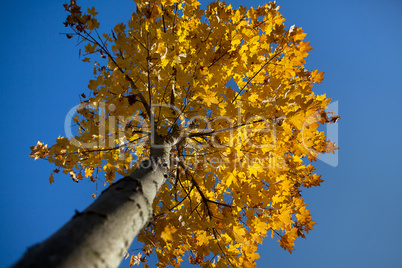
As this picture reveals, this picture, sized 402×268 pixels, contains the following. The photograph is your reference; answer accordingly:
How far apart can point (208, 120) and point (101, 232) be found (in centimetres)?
154

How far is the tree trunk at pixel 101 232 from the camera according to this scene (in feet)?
2.02

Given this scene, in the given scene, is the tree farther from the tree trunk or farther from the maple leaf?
the tree trunk

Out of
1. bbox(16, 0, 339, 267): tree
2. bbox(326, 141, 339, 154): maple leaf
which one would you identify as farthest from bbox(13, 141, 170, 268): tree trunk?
bbox(326, 141, 339, 154): maple leaf

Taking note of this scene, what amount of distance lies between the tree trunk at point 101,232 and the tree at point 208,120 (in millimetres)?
393

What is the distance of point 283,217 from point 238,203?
658mm

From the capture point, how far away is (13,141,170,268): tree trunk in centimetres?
62

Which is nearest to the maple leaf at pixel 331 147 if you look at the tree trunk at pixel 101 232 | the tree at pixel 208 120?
the tree at pixel 208 120

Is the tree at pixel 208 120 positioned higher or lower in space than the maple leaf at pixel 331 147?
higher

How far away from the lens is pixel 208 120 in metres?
2.13

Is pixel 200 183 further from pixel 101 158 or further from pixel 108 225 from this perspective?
pixel 108 225

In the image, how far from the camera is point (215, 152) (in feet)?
7.58

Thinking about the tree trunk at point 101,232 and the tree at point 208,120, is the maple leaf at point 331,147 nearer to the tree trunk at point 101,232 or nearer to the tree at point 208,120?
the tree at point 208,120

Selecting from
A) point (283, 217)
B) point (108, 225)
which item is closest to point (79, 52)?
point (108, 225)

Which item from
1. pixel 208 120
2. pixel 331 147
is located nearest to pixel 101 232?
pixel 208 120
